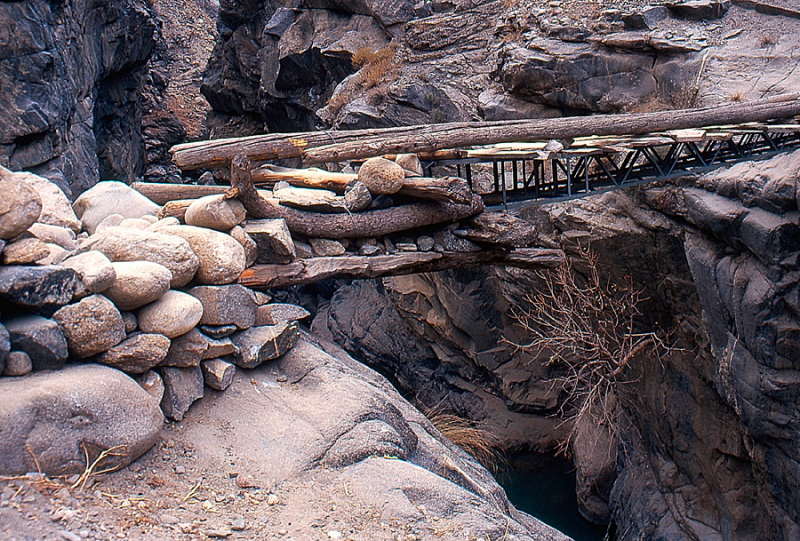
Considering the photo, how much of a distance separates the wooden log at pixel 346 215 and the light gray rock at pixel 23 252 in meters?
2.03

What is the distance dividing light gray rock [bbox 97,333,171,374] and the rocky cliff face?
7285mm

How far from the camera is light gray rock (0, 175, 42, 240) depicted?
3.85 meters

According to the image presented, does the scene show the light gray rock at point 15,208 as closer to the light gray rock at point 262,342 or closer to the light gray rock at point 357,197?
the light gray rock at point 262,342

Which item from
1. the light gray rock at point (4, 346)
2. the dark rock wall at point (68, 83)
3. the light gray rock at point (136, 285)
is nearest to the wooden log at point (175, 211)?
the light gray rock at point (136, 285)

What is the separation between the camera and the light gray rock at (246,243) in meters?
5.69

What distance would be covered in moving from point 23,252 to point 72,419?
122cm

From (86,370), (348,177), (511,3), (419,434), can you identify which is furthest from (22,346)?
(511,3)

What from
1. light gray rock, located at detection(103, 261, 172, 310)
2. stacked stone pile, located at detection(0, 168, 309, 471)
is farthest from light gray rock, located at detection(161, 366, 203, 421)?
light gray rock, located at detection(103, 261, 172, 310)

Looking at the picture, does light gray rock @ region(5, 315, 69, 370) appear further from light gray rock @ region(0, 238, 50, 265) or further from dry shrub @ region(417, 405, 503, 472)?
dry shrub @ region(417, 405, 503, 472)

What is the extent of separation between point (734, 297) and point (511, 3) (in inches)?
414

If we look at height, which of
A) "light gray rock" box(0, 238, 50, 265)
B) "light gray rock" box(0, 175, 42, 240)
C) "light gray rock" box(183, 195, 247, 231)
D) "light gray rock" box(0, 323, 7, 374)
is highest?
"light gray rock" box(0, 175, 42, 240)

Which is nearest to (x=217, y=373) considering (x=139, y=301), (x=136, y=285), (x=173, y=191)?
(x=139, y=301)

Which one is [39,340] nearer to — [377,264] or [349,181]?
[377,264]

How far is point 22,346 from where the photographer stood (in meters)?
3.71
